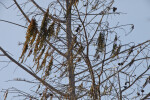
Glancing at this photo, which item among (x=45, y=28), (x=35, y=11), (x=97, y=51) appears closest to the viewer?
(x=45, y=28)

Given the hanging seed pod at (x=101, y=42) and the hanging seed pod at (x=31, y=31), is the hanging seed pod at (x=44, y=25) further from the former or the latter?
the hanging seed pod at (x=101, y=42)

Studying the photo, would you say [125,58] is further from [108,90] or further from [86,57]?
[86,57]

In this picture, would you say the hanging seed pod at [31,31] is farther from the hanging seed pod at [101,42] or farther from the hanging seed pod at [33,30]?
the hanging seed pod at [101,42]

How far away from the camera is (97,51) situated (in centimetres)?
223

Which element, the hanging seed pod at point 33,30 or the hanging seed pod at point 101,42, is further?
the hanging seed pod at point 101,42

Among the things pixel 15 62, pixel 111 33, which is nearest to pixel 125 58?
pixel 111 33

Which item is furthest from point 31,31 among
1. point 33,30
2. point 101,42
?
point 101,42

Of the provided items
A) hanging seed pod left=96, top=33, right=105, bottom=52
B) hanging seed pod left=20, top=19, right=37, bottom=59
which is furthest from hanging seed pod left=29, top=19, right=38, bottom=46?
hanging seed pod left=96, top=33, right=105, bottom=52

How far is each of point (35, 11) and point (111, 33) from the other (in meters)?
0.76

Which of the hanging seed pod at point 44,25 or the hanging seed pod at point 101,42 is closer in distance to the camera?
the hanging seed pod at point 44,25

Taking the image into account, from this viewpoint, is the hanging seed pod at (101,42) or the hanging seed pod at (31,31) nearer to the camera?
the hanging seed pod at (31,31)

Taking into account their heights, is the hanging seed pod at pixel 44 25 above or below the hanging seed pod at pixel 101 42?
above

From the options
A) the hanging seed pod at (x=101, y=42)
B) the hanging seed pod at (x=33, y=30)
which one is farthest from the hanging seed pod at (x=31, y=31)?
the hanging seed pod at (x=101, y=42)

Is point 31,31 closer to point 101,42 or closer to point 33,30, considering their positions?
point 33,30
